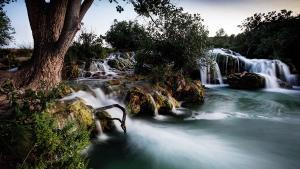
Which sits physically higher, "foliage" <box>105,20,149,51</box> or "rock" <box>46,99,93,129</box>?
"foliage" <box>105,20,149,51</box>

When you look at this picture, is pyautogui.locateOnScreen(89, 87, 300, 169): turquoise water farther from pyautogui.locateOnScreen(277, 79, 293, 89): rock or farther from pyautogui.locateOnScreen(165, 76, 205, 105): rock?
pyautogui.locateOnScreen(277, 79, 293, 89): rock

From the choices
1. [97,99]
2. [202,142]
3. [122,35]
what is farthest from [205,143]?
[122,35]

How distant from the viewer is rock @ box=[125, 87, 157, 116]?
9961 mm

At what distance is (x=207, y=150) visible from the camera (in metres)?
7.20

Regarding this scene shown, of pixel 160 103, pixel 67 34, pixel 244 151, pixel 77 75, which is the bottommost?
pixel 244 151

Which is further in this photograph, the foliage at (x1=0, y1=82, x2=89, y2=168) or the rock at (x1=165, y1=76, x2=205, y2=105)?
the rock at (x1=165, y1=76, x2=205, y2=105)

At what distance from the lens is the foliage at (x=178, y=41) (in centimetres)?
1362

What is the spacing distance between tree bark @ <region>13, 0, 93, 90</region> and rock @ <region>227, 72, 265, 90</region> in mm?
16448

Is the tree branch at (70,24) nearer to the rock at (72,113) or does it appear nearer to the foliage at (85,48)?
the rock at (72,113)

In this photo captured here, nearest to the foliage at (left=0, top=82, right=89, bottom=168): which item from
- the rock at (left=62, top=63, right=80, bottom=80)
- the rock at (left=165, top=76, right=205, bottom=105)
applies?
the rock at (left=165, top=76, right=205, bottom=105)

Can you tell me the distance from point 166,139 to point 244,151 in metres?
2.30

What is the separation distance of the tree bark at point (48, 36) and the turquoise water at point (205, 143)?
9.91ft

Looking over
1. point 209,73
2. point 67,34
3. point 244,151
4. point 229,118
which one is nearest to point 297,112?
point 229,118

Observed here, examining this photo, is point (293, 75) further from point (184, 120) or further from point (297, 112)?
point (184, 120)
